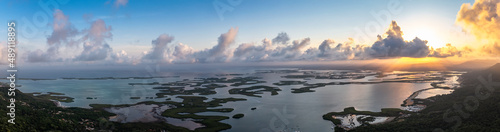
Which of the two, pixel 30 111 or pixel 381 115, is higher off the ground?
Result: pixel 30 111

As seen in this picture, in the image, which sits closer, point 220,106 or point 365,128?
point 365,128

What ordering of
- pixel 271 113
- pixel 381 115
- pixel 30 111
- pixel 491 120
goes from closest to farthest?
pixel 491 120 < pixel 30 111 < pixel 381 115 < pixel 271 113

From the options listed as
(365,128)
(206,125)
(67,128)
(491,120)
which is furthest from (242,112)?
(491,120)

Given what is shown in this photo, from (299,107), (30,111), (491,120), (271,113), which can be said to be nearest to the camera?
(491,120)

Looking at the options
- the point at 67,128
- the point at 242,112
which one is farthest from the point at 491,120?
the point at 67,128

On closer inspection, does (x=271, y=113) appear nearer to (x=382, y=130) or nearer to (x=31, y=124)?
(x=382, y=130)

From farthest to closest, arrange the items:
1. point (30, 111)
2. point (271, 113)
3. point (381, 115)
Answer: point (271, 113) < point (381, 115) < point (30, 111)

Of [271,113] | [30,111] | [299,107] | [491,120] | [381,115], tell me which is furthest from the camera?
[299,107]

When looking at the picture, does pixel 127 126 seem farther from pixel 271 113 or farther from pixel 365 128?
pixel 365 128

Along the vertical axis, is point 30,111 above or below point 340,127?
above
